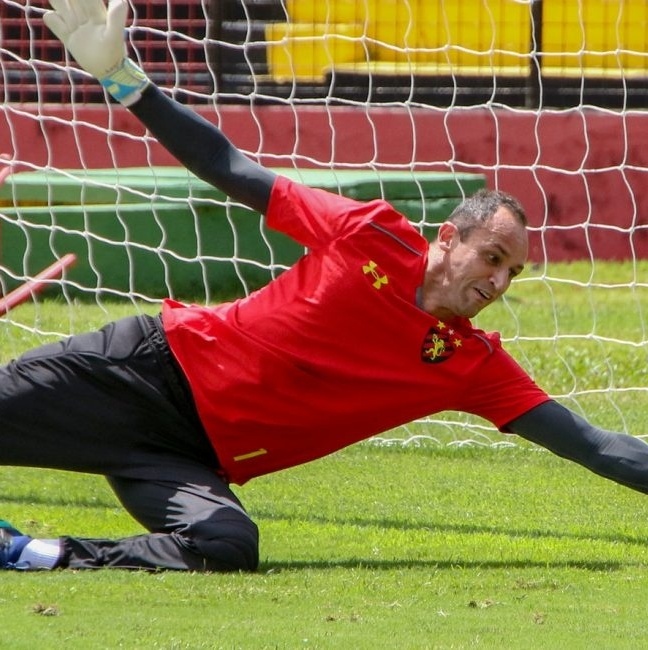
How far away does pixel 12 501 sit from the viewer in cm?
600

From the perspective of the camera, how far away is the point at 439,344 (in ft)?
15.9

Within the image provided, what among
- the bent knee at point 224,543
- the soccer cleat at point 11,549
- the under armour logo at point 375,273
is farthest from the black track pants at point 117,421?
the under armour logo at point 375,273

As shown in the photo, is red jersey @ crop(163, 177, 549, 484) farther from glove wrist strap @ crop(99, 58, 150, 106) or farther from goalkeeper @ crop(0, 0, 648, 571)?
glove wrist strap @ crop(99, 58, 150, 106)

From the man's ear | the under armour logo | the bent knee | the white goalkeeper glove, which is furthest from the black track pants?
the man's ear

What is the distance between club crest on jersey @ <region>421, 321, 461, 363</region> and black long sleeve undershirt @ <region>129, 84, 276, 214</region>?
0.65 metres

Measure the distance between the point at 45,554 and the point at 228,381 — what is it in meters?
0.75

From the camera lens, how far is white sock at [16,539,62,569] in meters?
4.75

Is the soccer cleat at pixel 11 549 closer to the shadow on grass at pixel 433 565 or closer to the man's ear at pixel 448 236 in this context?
the shadow on grass at pixel 433 565

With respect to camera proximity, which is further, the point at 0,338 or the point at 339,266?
the point at 0,338

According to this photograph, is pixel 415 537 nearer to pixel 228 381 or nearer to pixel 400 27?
pixel 228 381

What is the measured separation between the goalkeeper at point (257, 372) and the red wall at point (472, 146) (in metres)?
7.39

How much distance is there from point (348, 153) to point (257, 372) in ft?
26.1

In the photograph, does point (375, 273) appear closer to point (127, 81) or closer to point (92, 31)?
point (127, 81)

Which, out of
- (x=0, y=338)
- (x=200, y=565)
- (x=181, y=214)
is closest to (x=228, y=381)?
(x=200, y=565)
